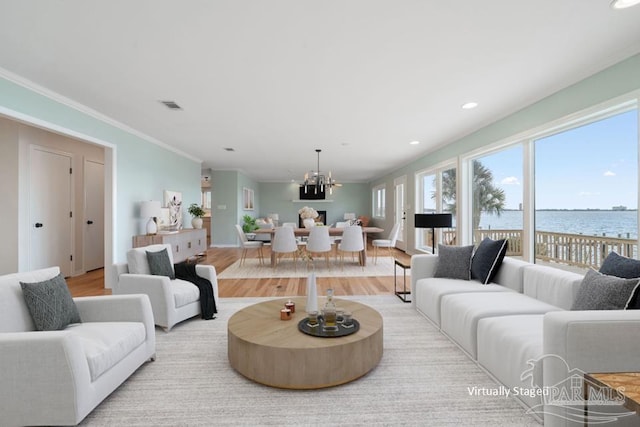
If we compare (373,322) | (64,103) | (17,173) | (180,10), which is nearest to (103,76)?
(64,103)

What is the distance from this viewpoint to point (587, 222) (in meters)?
3.30

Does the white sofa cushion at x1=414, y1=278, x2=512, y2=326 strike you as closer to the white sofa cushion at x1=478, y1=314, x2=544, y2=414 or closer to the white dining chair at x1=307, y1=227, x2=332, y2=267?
the white sofa cushion at x1=478, y1=314, x2=544, y2=414

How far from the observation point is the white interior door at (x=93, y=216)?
5.77 meters

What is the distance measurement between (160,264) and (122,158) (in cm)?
239

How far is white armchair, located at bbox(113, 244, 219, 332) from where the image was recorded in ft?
9.77

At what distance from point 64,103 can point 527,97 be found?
543cm

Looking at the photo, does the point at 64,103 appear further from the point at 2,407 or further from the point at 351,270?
the point at 351,270

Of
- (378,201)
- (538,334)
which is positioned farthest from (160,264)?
(378,201)

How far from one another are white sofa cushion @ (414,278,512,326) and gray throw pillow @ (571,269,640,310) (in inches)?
38.6

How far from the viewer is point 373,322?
95.9 inches

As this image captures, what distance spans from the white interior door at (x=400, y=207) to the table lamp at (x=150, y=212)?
6.11 meters

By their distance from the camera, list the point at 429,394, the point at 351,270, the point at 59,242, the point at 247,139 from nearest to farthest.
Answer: the point at 429,394
the point at 59,242
the point at 247,139
the point at 351,270

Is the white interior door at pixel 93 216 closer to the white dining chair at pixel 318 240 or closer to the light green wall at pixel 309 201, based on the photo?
the white dining chair at pixel 318 240

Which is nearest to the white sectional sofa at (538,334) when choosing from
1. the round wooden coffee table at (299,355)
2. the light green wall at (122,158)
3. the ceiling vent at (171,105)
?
the round wooden coffee table at (299,355)
